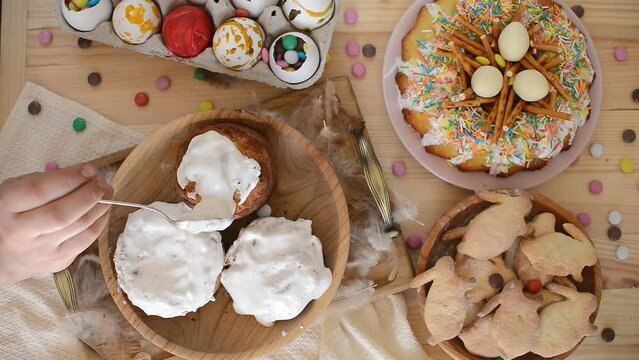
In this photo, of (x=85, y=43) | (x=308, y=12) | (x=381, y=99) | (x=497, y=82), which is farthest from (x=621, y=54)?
(x=85, y=43)

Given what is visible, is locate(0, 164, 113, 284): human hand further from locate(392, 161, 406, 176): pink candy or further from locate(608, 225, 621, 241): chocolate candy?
locate(608, 225, 621, 241): chocolate candy

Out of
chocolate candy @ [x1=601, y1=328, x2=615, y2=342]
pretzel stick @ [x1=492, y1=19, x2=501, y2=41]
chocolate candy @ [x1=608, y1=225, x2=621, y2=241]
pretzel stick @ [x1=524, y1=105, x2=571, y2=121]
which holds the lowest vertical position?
chocolate candy @ [x1=601, y1=328, x2=615, y2=342]

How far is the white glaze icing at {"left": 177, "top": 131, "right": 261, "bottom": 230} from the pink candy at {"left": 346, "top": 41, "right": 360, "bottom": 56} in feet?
1.11

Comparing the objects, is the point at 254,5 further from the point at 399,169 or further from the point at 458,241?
the point at 458,241

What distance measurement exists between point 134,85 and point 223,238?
347 millimetres

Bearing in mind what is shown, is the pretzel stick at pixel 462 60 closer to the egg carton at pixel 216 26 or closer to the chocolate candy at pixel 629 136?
the egg carton at pixel 216 26

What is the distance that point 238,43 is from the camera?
113cm

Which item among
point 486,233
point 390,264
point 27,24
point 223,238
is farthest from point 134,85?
point 486,233

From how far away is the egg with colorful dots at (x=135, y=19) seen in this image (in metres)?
1.14

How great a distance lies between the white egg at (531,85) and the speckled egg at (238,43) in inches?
17.4

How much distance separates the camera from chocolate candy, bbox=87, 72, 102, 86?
126 cm

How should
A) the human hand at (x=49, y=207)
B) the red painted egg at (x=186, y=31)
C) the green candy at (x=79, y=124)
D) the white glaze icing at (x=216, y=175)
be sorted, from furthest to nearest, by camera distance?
the green candy at (x=79, y=124) → the red painted egg at (x=186, y=31) → the white glaze icing at (x=216, y=175) → the human hand at (x=49, y=207)

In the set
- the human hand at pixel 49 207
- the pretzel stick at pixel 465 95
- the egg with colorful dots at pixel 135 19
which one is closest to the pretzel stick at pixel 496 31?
the pretzel stick at pixel 465 95

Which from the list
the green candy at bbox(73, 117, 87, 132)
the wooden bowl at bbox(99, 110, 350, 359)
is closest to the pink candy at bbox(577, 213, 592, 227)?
the wooden bowl at bbox(99, 110, 350, 359)
